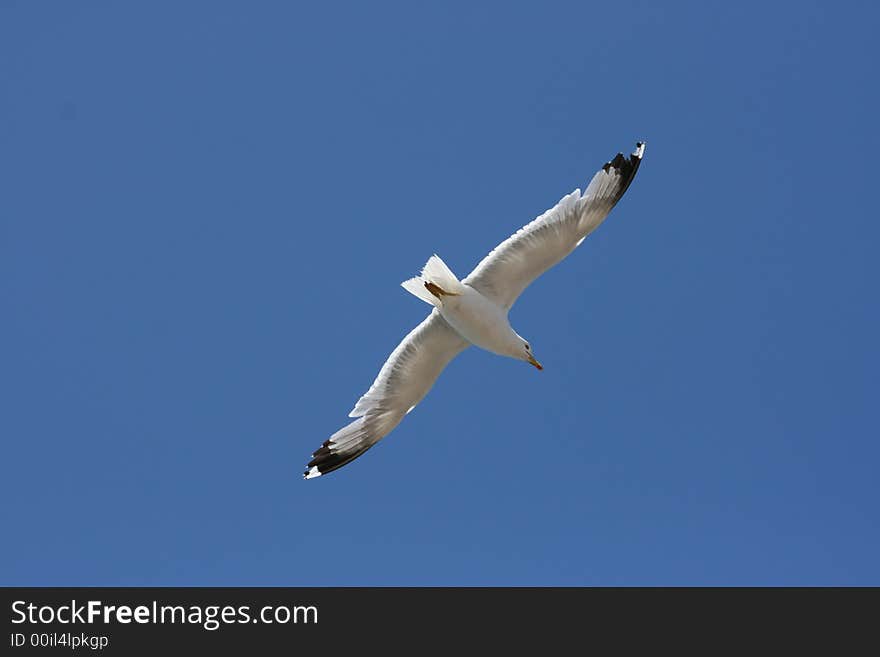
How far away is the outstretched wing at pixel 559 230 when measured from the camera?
430 inches

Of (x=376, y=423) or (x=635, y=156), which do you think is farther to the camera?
(x=376, y=423)

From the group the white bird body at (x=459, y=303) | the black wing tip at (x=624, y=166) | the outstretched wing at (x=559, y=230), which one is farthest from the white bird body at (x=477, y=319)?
the black wing tip at (x=624, y=166)

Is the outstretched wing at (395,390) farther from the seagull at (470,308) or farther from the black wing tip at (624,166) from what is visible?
the black wing tip at (624,166)

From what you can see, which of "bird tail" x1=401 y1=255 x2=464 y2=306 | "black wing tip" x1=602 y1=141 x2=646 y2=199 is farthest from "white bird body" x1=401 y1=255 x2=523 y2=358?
"black wing tip" x1=602 y1=141 x2=646 y2=199

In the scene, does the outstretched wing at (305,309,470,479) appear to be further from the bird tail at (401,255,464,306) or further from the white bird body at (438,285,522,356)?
the bird tail at (401,255,464,306)

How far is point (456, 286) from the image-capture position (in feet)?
37.2

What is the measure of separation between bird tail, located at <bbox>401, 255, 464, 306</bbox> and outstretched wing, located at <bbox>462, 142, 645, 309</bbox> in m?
0.35

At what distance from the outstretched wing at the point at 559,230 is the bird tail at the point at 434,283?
13.6 inches

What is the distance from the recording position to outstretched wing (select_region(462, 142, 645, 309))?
10914mm
